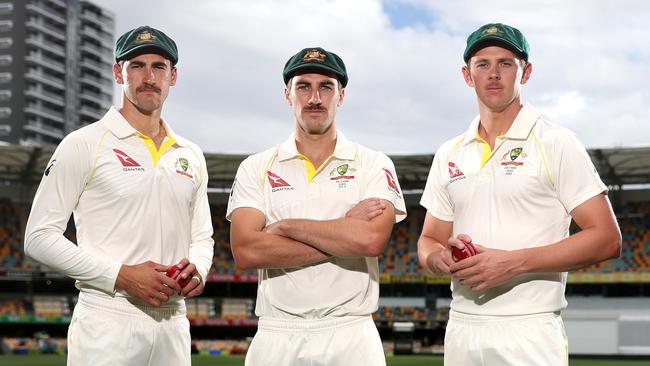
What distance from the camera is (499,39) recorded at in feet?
12.2

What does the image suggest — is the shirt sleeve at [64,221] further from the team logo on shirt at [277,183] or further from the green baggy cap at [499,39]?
the green baggy cap at [499,39]

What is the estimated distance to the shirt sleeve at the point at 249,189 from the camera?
13.5ft

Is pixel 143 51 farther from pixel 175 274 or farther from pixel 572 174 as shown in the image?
pixel 572 174

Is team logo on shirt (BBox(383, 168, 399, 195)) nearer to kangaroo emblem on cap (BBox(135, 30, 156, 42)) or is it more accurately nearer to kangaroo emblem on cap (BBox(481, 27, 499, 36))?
kangaroo emblem on cap (BBox(481, 27, 499, 36))

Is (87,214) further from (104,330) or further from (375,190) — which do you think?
(375,190)

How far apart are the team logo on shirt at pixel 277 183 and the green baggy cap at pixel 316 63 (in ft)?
1.69

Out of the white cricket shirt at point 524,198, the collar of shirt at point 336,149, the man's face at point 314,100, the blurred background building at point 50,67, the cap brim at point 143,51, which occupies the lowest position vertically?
the white cricket shirt at point 524,198

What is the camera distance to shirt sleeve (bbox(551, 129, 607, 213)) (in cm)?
352

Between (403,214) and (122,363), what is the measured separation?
1.61 metres

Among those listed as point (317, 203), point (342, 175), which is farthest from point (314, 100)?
point (317, 203)

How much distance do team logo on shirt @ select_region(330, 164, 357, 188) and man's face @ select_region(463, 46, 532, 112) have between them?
76cm

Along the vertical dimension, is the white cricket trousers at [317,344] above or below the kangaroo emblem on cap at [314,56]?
below

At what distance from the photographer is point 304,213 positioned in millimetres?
4012

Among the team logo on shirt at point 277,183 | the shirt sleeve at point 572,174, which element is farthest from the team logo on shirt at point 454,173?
the team logo on shirt at point 277,183
